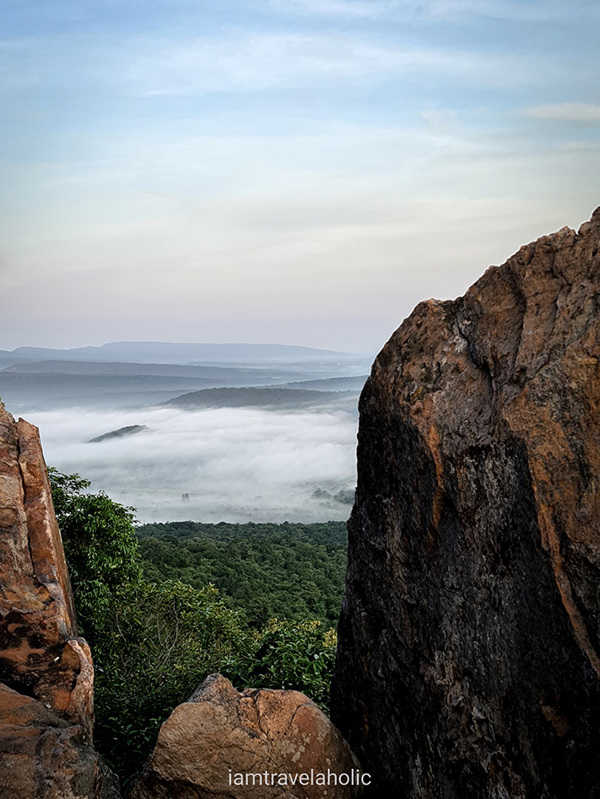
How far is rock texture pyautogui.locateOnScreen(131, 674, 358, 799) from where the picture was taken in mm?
8766

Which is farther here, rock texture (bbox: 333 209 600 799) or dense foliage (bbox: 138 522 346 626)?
dense foliage (bbox: 138 522 346 626)

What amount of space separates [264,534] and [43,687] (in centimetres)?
5036

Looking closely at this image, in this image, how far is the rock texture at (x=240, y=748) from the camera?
345 inches

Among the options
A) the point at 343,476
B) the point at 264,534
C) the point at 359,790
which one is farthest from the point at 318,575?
the point at 343,476

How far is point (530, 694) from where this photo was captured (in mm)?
6641

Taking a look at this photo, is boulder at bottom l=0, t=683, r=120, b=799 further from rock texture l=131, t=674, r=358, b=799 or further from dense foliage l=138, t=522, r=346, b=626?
dense foliage l=138, t=522, r=346, b=626

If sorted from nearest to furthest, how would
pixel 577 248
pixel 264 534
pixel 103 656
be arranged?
pixel 577 248, pixel 103 656, pixel 264 534

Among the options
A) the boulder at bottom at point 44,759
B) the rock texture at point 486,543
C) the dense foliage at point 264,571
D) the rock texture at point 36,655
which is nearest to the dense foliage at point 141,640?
the rock texture at point 36,655

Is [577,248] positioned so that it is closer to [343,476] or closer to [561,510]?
[561,510]

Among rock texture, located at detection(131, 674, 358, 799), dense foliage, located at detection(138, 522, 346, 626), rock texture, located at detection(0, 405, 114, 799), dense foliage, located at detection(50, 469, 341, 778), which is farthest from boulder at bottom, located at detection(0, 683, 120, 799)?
dense foliage, located at detection(138, 522, 346, 626)

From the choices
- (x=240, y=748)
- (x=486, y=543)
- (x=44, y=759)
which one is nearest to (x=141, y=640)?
(x=240, y=748)

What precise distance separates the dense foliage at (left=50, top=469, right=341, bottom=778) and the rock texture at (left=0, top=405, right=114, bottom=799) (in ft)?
10.6

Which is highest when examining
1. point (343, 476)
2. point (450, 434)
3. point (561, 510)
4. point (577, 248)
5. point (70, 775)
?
point (577, 248)

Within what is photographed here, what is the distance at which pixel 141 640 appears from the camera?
1838cm
